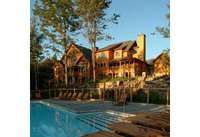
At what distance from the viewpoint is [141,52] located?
25891 millimetres

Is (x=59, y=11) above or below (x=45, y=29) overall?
above

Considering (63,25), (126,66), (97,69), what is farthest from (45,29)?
(126,66)

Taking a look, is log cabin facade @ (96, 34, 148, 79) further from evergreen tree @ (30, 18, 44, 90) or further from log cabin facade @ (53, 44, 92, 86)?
evergreen tree @ (30, 18, 44, 90)

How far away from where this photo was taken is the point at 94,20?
2144cm

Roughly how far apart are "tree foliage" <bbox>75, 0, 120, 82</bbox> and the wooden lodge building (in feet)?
13.1

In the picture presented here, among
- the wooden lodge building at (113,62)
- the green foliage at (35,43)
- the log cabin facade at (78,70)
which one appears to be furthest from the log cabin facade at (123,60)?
the green foliage at (35,43)

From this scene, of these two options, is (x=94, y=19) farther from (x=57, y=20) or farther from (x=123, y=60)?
(x=123, y=60)

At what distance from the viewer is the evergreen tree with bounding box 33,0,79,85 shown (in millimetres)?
21141

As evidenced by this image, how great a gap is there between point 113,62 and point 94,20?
839cm

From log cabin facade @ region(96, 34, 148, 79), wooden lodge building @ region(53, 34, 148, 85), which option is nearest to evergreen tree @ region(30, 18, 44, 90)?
wooden lodge building @ region(53, 34, 148, 85)

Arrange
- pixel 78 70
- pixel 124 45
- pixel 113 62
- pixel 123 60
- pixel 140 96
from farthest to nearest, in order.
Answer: pixel 78 70, pixel 124 45, pixel 113 62, pixel 123 60, pixel 140 96

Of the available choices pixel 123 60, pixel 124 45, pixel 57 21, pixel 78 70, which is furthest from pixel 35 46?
pixel 124 45
